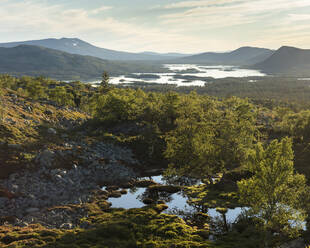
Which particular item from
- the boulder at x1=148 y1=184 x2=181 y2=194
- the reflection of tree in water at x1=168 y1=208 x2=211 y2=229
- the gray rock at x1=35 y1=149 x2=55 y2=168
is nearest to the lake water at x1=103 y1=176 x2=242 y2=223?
the reflection of tree in water at x1=168 y1=208 x2=211 y2=229

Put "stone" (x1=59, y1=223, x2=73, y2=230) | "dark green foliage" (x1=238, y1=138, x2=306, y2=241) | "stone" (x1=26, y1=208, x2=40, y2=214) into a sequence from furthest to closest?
"stone" (x1=26, y1=208, x2=40, y2=214) < "stone" (x1=59, y1=223, x2=73, y2=230) < "dark green foliage" (x1=238, y1=138, x2=306, y2=241)

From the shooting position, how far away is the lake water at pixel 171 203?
154ft

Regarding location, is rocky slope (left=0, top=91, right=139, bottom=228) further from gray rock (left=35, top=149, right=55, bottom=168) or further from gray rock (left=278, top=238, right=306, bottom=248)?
gray rock (left=278, top=238, right=306, bottom=248)

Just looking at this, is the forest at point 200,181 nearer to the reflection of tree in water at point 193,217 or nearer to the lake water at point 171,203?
the reflection of tree in water at point 193,217

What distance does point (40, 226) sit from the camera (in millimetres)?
39375

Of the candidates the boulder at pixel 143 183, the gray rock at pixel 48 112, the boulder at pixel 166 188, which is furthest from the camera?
the gray rock at pixel 48 112

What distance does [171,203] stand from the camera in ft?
171

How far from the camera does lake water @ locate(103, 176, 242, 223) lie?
4700cm

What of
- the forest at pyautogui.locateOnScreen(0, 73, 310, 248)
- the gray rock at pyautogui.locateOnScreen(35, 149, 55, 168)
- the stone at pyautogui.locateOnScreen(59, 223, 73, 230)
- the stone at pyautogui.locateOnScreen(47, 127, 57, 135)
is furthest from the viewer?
the stone at pyautogui.locateOnScreen(47, 127, 57, 135)

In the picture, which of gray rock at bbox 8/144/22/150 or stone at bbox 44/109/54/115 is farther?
stone at bbox 44/109/54/115

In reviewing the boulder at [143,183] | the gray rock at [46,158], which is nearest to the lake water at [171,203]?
the boulder at [143,183]

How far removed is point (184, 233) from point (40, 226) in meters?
21.9

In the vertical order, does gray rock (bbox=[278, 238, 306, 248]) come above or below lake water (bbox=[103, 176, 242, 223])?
above

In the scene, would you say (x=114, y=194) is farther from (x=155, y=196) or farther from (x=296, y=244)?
(x=296, y=244)
